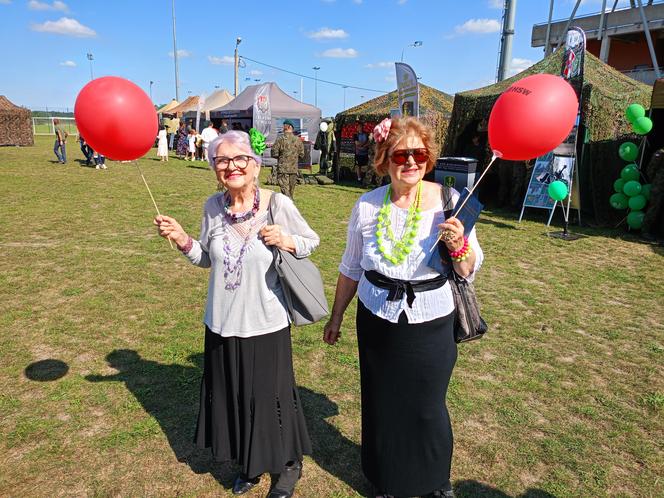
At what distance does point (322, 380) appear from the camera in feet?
12.4

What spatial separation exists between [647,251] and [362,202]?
755cm

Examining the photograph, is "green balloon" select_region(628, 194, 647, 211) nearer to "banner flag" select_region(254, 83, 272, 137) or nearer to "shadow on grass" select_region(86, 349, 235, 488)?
"shadow on grass" select_region(86, 349, 235, 488)

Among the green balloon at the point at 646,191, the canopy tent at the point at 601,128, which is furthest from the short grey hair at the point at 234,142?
the canopy tent at the point at 601,128

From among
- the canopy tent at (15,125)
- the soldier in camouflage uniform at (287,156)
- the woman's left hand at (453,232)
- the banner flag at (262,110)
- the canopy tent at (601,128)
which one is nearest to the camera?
the woman's left hand at (453,232)

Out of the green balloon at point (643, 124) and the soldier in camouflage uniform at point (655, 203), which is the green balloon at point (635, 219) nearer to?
the soldier in camouflage uniform at point (655, 203)

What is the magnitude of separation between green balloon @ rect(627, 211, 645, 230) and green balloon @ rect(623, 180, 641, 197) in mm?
362

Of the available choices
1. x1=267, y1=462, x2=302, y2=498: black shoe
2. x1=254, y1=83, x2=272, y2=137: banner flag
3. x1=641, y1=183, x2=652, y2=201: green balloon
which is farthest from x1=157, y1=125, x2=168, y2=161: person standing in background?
x1=267, y1=462, x2=302, y2=498: black shoe

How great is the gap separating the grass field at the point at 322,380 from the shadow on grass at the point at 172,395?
1 centimetres

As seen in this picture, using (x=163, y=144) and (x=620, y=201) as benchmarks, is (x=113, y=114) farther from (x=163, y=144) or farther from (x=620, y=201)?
(x=163, y=144)

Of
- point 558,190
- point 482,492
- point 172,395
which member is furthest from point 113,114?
point 558,190

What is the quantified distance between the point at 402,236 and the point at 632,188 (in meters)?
8.61

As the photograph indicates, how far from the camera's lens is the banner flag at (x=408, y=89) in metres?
7.61

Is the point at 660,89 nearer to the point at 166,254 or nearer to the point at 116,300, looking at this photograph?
the point at 166,254

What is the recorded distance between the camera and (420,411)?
7.45ft
